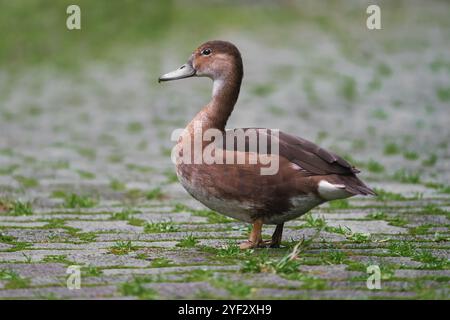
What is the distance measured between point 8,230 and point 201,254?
1.77 meters

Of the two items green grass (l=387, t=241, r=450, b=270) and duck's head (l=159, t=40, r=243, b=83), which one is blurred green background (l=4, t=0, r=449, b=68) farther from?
green grass (l=387, t=241, r=450, b=270)

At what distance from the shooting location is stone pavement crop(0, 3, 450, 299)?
4.71m

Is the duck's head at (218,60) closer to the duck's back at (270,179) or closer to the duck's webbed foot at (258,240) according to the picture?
the duck's back at (270,179)

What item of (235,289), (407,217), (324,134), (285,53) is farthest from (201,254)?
(285,53)

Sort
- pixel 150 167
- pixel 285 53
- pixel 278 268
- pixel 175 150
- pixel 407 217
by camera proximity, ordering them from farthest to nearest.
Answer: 1. pixel 285 53
2. pixel 150 167
3. pixel 407 217
4. pixel 175 150
5. pixel 278 268

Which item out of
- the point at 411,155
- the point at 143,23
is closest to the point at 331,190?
the point at 411,155

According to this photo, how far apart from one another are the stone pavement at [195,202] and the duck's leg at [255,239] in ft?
0.46

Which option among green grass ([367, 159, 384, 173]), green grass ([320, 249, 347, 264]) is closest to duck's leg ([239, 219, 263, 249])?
green grass ([320, 249, 347, 264])

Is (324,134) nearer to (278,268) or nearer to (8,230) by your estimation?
(8,230)

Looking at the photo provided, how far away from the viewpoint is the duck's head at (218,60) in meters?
5.93

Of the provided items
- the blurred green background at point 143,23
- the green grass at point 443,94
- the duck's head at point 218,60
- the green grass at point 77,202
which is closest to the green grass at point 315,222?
the duck's head at point 218,60

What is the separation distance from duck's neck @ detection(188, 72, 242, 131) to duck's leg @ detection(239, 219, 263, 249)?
720 millimetres

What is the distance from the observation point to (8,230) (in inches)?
253

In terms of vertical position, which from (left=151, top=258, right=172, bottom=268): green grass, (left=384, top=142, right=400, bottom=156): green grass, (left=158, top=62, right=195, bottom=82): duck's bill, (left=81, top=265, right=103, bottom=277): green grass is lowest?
(left=81, top=265, right=103, bottom=277): green grass
